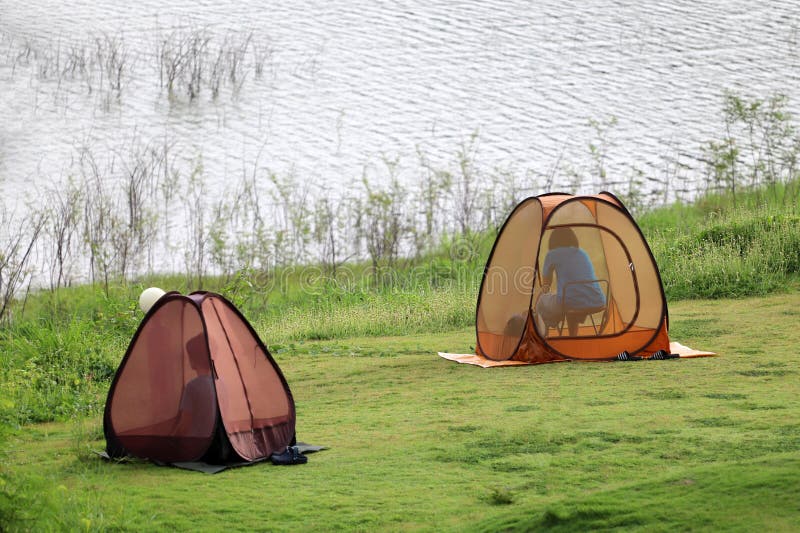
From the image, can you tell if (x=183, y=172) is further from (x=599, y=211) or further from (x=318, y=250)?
(x=599, y=211)

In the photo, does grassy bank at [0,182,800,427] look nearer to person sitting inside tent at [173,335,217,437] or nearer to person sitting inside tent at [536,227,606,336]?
person sitting inside tent at [173,335,217,437]

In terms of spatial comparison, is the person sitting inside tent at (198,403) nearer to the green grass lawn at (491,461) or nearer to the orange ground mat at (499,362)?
the green grass lawn at (491,461)

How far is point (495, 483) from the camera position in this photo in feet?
19.2

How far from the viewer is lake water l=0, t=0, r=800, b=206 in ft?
72.3

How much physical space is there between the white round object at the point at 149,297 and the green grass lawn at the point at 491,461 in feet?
3.26

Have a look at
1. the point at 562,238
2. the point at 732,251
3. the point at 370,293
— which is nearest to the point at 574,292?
the point at 562,238

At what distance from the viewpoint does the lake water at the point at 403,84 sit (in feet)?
72.3

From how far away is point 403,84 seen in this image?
1021 inches

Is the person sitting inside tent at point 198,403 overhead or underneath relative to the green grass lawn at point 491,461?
overhead

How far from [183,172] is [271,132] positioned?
3065 mm

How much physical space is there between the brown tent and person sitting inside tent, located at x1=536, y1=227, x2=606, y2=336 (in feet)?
12.1

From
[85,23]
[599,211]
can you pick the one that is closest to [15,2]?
[85,23]

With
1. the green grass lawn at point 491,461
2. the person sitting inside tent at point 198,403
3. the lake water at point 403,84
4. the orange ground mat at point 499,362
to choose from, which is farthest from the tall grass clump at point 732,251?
the person sitting inside tent at point 198,403

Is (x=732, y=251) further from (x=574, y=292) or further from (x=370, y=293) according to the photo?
(x=574, y=292)
